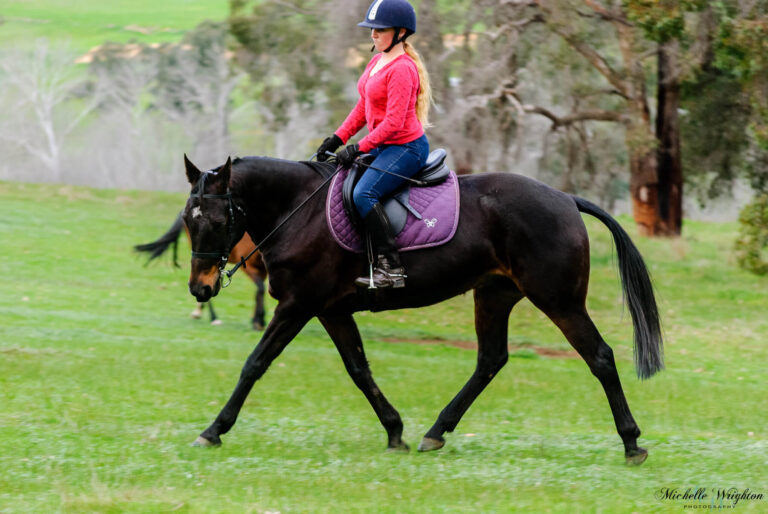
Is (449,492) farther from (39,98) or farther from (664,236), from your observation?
(39,98)

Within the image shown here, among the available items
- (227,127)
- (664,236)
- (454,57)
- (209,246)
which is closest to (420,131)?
(209,246)

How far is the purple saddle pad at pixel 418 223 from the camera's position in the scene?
7375 mm

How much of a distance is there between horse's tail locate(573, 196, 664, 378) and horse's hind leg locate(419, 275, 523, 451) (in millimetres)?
871

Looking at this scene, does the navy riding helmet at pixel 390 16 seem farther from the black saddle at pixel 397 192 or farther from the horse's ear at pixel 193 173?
the horse's ear at pixel 193 173

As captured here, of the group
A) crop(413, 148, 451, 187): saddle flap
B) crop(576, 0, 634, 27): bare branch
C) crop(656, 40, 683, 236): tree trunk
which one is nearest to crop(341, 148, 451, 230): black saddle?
crop(413, 148, 451, 187): saddle flap

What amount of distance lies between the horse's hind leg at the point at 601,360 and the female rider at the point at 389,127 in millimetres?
1340

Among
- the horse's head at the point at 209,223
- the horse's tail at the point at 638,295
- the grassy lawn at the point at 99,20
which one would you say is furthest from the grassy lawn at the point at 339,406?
the grassy lawn at the point at 99,20

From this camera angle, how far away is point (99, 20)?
70250 millimetres

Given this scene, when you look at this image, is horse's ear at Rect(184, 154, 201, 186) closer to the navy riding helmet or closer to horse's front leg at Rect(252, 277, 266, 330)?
the navy riding helmet

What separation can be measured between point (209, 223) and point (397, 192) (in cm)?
146

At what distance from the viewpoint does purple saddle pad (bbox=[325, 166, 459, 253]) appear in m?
7.38

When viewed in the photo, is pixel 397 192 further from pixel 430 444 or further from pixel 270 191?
pixel 430 444

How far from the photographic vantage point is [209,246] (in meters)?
7.28

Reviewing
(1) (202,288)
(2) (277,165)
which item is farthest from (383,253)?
(1) (202,288)
